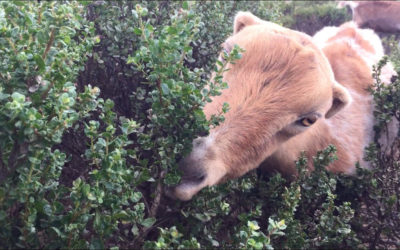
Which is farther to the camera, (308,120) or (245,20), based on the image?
(245,20)

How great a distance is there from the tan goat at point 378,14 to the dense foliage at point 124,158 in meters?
7.37

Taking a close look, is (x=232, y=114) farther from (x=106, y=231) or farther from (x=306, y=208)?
(x=106, y=231)

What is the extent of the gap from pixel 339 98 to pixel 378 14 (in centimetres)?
794

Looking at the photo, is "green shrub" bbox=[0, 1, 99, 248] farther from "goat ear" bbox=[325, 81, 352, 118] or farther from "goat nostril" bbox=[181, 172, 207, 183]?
"goat ear" bbox=[325, 81, 352, 118]

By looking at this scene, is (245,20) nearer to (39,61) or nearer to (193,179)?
(193,179)

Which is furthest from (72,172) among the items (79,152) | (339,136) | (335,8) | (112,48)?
(335,8)

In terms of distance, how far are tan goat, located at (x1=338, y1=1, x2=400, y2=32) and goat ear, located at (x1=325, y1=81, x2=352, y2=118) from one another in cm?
746

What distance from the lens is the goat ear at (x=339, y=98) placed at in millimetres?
4461

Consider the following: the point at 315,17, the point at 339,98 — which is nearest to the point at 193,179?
the point at 339,98

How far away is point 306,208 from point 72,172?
7.05 ft

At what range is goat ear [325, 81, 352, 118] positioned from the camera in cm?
446

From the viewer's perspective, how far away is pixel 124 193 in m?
2.41

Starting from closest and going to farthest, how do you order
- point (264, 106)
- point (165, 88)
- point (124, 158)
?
1. point (124, 158)
2. point (165, 88)
3. point (264, 106)

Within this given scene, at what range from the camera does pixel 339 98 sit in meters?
4.54
